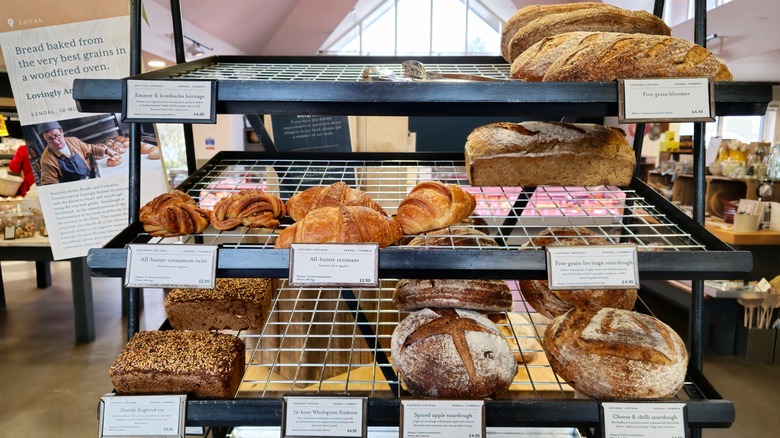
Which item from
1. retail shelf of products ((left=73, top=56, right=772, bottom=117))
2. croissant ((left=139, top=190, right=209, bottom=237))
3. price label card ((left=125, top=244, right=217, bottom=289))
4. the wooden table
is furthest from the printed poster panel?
the wooden table

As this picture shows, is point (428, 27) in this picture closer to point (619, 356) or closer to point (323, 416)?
point (619, 356)

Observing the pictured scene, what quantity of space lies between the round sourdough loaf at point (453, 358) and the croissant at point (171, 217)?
505 millimetres

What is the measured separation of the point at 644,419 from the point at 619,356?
0.12 metres

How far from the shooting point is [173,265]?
87 cm

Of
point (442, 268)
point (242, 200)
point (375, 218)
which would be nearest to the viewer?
point (442, 268)

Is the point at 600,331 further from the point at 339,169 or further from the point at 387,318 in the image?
the point at 387,318

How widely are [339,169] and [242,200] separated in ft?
1.66

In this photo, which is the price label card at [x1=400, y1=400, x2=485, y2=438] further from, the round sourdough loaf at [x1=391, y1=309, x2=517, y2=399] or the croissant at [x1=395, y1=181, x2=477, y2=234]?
the croissant at [x1=395, y1=181, x2=477, y2=234]

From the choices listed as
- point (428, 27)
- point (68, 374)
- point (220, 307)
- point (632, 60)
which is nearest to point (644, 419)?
point (632, 60)

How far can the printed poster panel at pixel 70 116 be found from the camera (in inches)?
55.1

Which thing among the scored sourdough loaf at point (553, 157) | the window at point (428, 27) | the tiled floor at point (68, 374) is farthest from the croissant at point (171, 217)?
the window at point (428, 27)

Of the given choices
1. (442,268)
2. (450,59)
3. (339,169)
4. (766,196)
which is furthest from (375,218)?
(766,196)

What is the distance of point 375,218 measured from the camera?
3.26ft

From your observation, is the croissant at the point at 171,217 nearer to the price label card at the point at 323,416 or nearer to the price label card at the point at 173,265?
the price label card at the point at 173,265
